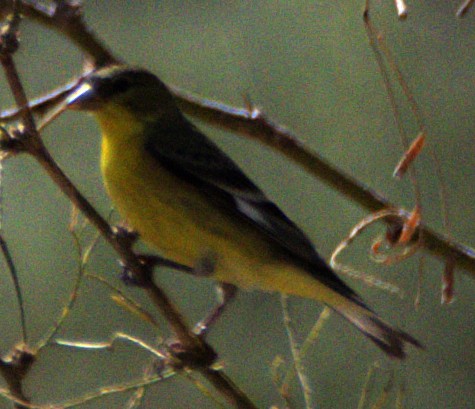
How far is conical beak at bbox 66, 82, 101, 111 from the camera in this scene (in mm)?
2934

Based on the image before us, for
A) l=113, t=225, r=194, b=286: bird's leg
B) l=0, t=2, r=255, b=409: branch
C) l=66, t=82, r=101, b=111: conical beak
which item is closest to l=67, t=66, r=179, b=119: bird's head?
l=66, t=82, r=101, b=111: conical beak

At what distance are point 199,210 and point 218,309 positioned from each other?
1.18 ft

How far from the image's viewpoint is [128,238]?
9.21 ft

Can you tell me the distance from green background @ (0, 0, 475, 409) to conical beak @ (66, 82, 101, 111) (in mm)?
2905

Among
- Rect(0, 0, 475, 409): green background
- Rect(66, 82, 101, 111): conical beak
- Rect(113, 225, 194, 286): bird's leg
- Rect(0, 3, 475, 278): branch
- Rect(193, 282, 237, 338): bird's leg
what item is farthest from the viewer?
Rect(0, 0, 475, 409): green background

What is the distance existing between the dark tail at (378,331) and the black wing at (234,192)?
0.63ft

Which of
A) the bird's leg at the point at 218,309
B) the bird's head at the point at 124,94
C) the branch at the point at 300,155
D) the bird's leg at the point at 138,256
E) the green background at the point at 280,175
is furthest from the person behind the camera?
the green background at the point at 280,175

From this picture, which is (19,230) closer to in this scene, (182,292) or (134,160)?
(182,292)

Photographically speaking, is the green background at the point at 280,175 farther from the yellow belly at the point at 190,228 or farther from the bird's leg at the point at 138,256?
the bird's leg at the point at 138,256

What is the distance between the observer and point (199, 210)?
3.14 meters

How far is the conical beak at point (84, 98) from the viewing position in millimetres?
2934

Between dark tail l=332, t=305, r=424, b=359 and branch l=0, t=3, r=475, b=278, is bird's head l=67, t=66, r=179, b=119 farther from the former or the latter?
dark tail l=332, t=305, r=424, b=359

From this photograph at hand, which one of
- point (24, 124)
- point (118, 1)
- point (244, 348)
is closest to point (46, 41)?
point (118, 1)

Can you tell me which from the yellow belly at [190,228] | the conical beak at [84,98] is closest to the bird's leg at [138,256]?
the yellow belly at [190,228]
